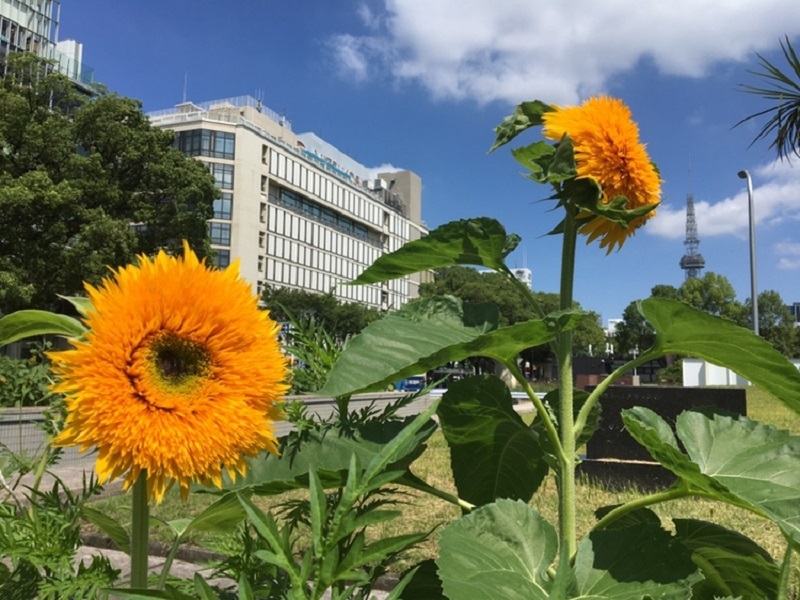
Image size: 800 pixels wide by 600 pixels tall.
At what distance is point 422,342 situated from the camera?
789 mm

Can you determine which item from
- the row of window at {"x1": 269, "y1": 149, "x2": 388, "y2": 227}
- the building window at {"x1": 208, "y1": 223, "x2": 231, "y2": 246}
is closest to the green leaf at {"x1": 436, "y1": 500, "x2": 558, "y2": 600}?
the building window at {"x1": 208, "y1": 223, "x2": 231, "y2": 246}

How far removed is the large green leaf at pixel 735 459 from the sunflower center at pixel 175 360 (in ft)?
1.74

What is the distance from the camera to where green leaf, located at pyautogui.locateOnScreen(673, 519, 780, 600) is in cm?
96

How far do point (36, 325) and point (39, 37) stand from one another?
51327 mm

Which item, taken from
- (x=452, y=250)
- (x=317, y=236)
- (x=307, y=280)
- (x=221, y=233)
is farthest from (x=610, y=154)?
(x=317, y=236)

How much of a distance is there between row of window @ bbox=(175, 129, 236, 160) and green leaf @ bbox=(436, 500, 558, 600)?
50312 mm

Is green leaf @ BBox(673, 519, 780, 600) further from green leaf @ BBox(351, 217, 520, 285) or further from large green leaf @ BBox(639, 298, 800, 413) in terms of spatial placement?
green leaf @ BBox(351, 217, 520, 285)

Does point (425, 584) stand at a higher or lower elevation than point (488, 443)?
lower

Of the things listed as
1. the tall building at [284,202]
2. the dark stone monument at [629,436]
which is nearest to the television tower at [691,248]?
the tall building at [284,202]

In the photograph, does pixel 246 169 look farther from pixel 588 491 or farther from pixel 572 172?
pixel 572 172

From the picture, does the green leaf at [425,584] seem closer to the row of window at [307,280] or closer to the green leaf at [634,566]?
the green leaf at [634,566]

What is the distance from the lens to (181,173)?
23625 millimetres

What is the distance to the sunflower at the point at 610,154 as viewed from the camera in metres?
0.86

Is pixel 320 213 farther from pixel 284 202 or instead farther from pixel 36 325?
pixel 36 325
